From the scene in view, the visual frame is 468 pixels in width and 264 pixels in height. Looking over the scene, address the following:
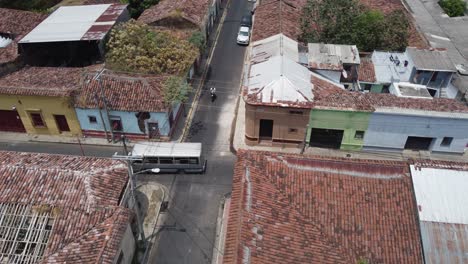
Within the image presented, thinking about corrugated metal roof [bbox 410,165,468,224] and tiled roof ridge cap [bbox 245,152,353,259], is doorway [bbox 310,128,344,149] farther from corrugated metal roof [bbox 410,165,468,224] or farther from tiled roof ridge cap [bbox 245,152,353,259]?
tiled roof ridge cap [bbox 245,152,353,259]

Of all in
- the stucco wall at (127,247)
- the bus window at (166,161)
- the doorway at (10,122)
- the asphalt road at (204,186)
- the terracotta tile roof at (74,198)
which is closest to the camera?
the terracotta tile roof at (74,198)

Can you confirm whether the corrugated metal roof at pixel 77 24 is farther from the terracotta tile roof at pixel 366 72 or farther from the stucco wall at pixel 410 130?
the stucco wall at pixel 410 130

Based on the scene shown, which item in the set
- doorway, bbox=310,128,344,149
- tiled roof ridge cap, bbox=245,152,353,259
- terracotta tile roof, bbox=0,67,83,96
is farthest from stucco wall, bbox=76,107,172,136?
tiled roof ridge cap, bbox=245,152,353,259

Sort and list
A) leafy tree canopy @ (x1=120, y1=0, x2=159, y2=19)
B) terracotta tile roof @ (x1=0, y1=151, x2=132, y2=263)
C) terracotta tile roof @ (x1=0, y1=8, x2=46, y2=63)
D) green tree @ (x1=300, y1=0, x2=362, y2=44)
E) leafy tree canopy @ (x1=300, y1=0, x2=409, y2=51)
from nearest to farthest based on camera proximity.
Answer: terracotta tile roof @ (x1=0, y1=151, x2=132, y2=263) < leafy tree canopy @ (x1=300, y1=0, x2=409, y2=51) < green tree @ (x1=300, y1=0, x2=362, y2=44) < terracotta tile roof @ (x1=0, y1=8, x2=46, y2=63) < leafy tree canopy @ (x1=120, y1=0, x2=159, y2=19)

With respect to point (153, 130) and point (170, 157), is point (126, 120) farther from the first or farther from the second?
point (170, 157)

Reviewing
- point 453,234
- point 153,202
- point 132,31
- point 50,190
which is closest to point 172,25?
point 132,31

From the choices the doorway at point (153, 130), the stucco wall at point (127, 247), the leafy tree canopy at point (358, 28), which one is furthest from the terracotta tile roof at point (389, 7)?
the stucco wall at point (127, 247)
